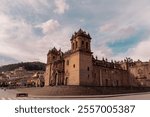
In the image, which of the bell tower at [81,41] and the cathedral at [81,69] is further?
the bell tower at [81,41]

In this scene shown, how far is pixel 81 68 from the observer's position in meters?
43.4

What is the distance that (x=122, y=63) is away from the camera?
73.6 meters

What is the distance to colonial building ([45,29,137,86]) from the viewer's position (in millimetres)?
44031

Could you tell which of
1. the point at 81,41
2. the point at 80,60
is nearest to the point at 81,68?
the point at 80,60

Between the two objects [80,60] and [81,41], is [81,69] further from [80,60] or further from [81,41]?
[81,41]

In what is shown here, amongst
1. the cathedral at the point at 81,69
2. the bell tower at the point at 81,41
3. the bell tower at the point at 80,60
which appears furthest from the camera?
the bell tower at the point at 81,41

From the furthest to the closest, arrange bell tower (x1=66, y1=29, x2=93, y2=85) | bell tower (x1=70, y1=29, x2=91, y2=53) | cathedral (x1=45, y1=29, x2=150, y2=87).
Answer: bell tower (x1=70, y1=29, x2=91, y2=53)
cathedral (x1=45, y1=29, x2=150, y2=87)
bell tower (x1=66, y1=29, x2=93, y2=85)

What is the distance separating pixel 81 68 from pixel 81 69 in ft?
0.77

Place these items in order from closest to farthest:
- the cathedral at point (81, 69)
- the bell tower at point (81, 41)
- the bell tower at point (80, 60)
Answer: the bell tower at point (80, 60) < the cathedral at point (81, 69) < the bell tower at point (81, 41)

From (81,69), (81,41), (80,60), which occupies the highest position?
(81,41)

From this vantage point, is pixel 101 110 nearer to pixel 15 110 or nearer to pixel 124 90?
pixel 15 110

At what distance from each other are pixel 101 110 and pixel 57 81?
1571 inches

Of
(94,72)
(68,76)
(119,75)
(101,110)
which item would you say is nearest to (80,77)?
(68,76)

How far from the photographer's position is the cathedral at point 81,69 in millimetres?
44031
